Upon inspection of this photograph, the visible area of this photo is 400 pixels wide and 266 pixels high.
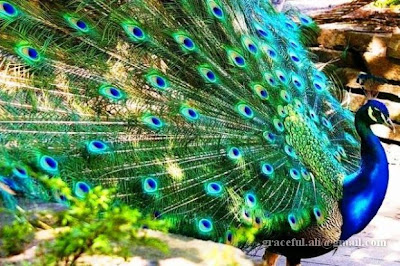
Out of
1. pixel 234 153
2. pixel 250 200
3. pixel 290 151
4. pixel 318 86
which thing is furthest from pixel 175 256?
pixel 318 86

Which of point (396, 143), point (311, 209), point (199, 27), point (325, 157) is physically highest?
point (396, 143)

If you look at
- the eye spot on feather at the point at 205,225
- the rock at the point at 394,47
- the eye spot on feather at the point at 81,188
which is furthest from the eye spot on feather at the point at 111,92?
the rock at the point at 394,47

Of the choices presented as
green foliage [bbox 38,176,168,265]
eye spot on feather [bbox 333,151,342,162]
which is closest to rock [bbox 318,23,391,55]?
eye spot on feather [bbox 333,151,342,162]

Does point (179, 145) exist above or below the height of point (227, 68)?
below

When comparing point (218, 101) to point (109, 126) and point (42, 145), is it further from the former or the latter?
point (42, 145)

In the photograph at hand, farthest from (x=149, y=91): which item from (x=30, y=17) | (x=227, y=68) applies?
(x=30, y=17)

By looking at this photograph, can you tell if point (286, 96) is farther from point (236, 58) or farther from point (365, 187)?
point (365, 187)

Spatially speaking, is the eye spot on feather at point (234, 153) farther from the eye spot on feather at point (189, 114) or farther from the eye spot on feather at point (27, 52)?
the eye spot on feather at point (27, 52)
